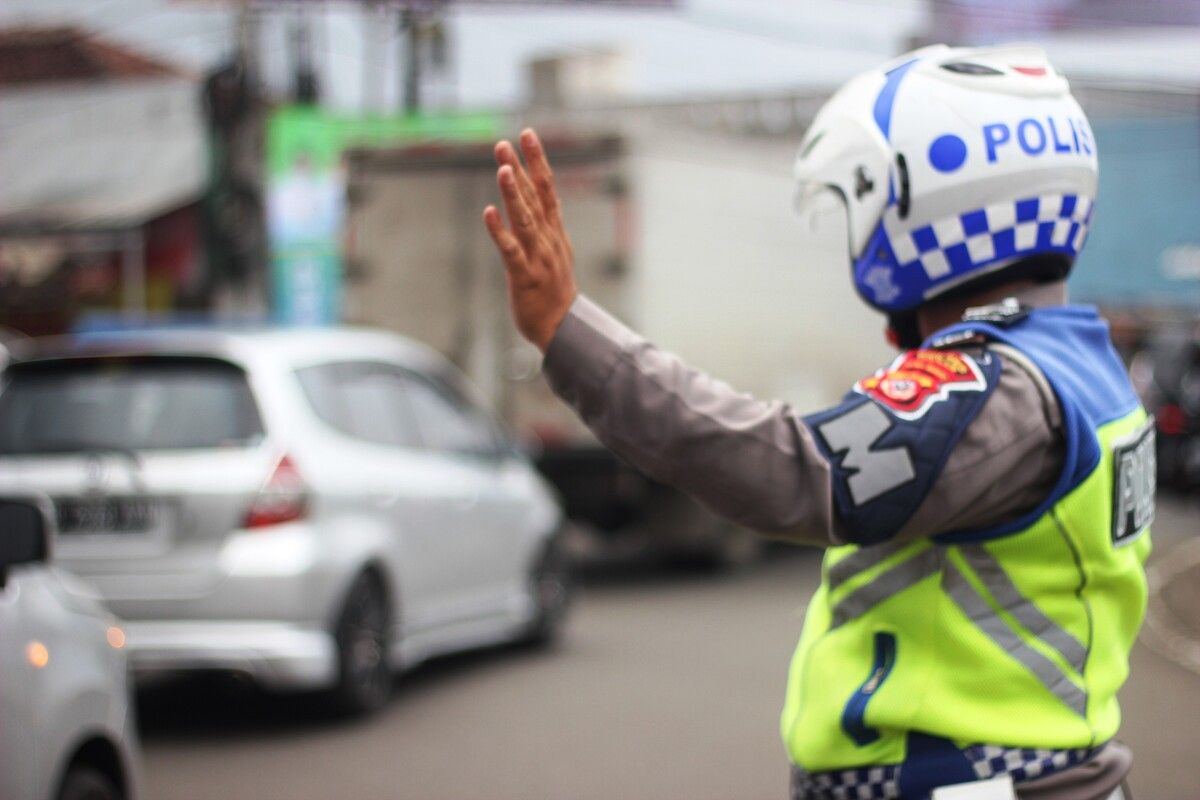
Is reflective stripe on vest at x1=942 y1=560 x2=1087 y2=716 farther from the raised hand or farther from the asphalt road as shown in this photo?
the asphalt road

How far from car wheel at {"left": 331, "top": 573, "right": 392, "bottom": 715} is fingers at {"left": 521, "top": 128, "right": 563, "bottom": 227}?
205 inches

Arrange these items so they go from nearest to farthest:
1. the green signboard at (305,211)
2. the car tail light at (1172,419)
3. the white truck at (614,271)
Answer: the white truck at (614,271) < the car tail light at (1172,419) < the green signboard at (305,211)

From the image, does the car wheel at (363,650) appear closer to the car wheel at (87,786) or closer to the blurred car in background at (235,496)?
the blurred car in background at (235,496)

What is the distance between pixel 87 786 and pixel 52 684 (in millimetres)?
315

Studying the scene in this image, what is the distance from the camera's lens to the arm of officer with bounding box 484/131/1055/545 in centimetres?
173

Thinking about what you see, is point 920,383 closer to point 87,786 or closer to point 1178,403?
point 87,786

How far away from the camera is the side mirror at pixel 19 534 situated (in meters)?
3.27


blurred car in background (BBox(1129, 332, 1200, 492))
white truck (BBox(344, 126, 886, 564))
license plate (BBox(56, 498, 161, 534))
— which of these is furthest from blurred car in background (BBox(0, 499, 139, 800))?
blurred car in background (BBox(1129, 332, 1200, 492))

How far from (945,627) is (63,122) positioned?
105 ft

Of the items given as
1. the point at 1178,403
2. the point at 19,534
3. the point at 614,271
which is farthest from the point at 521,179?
the point at 1178,403

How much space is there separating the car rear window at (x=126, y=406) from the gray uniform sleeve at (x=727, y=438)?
5.22 metres

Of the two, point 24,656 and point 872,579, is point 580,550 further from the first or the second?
point 872,579

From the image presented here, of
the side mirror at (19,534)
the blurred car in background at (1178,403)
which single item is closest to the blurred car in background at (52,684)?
the side mirror at (19,534)

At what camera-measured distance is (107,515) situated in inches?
262
